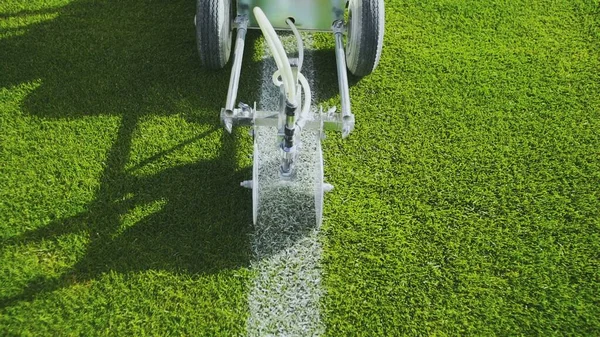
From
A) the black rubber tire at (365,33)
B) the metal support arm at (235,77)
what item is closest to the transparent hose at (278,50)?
the metal support arm at (235,77)

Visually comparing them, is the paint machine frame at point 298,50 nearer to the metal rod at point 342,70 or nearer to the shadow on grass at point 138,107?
the metal rod at point 342,70

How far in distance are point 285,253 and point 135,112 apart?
1588 mm

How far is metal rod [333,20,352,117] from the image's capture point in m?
3.29

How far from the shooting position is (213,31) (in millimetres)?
3770

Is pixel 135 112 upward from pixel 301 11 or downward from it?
downward

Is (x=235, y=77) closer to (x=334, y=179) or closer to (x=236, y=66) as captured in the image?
(x=236, y=66)

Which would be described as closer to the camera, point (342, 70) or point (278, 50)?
point (278, 50)

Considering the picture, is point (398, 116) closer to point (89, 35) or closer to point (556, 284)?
point (556, 284)

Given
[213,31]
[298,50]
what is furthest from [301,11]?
→ [213,31]

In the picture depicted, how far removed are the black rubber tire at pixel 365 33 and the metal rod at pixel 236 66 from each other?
2.69ft

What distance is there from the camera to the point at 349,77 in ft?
13.9

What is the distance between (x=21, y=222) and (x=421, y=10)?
3.65 metres

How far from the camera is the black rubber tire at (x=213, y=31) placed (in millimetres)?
3729

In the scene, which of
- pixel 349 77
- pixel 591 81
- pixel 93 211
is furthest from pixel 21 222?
pixel 591 81
